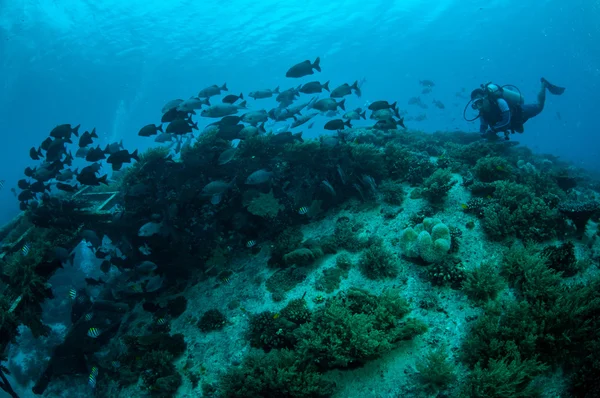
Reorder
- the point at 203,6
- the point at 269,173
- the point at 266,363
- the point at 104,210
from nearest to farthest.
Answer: the point at 266,363 < the point at 269,173 < the point at 104,210 < the point at 203,6

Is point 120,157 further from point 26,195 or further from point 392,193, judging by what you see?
point 392,193

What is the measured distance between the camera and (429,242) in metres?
6.71

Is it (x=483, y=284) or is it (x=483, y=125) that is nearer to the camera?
(x=483, y=284)

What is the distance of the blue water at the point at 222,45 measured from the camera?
119ft

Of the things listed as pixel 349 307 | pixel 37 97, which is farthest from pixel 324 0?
pixel 37 97

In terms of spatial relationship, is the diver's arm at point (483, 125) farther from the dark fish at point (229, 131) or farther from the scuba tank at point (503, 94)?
the dark fish at point (229, 131)

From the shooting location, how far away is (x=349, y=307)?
6059 mm

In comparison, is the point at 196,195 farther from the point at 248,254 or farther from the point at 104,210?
the point at 104,210

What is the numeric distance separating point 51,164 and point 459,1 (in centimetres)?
6129

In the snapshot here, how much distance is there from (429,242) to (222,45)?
49681mm

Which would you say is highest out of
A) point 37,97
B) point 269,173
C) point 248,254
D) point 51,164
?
point 37,97

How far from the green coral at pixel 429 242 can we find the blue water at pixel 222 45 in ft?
121

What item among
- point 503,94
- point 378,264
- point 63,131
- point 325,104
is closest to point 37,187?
point 63,131

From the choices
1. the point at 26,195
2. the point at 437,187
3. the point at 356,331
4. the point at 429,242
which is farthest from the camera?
the point at 26,195
